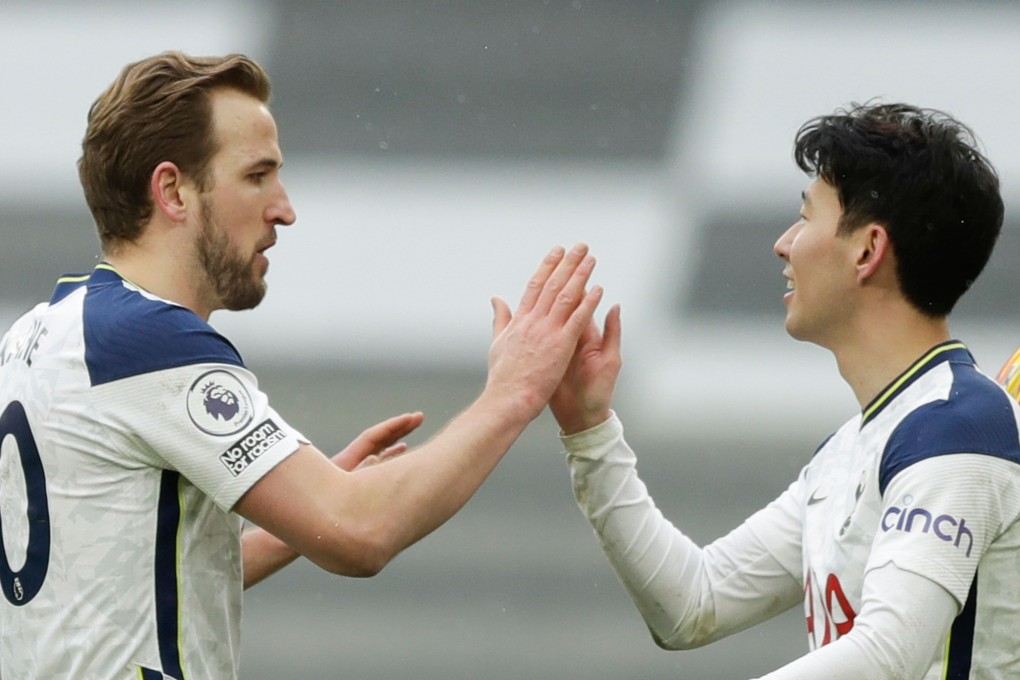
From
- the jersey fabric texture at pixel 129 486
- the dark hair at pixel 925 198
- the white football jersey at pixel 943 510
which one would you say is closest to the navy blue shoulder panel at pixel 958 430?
the white football jersey at pixel 943 510

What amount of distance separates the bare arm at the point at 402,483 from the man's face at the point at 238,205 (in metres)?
0.37

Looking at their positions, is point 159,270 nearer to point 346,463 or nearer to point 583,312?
point 346,463

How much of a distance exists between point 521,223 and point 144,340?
6.67 metres

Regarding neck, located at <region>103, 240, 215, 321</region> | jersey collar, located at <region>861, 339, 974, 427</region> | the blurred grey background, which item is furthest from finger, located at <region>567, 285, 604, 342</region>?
the blurred grey background

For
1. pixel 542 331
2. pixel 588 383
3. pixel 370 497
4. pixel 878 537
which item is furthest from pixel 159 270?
pixel 878 537

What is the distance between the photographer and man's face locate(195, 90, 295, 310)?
7.54 ft

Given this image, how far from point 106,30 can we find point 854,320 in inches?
279

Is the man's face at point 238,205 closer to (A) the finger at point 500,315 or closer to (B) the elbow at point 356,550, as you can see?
(A) the finger at point 500,315

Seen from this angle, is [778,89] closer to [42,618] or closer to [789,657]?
[789,657]

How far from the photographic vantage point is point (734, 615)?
2707mm

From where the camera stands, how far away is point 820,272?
2.44 metres

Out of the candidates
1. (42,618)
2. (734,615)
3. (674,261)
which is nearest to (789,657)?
(674,261)

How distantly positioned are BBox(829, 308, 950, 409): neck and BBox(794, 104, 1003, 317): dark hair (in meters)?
0.03

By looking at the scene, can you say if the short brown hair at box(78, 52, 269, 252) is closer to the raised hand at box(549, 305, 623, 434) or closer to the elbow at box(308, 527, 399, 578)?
the elbow at box(308, 527, 399, 578)
